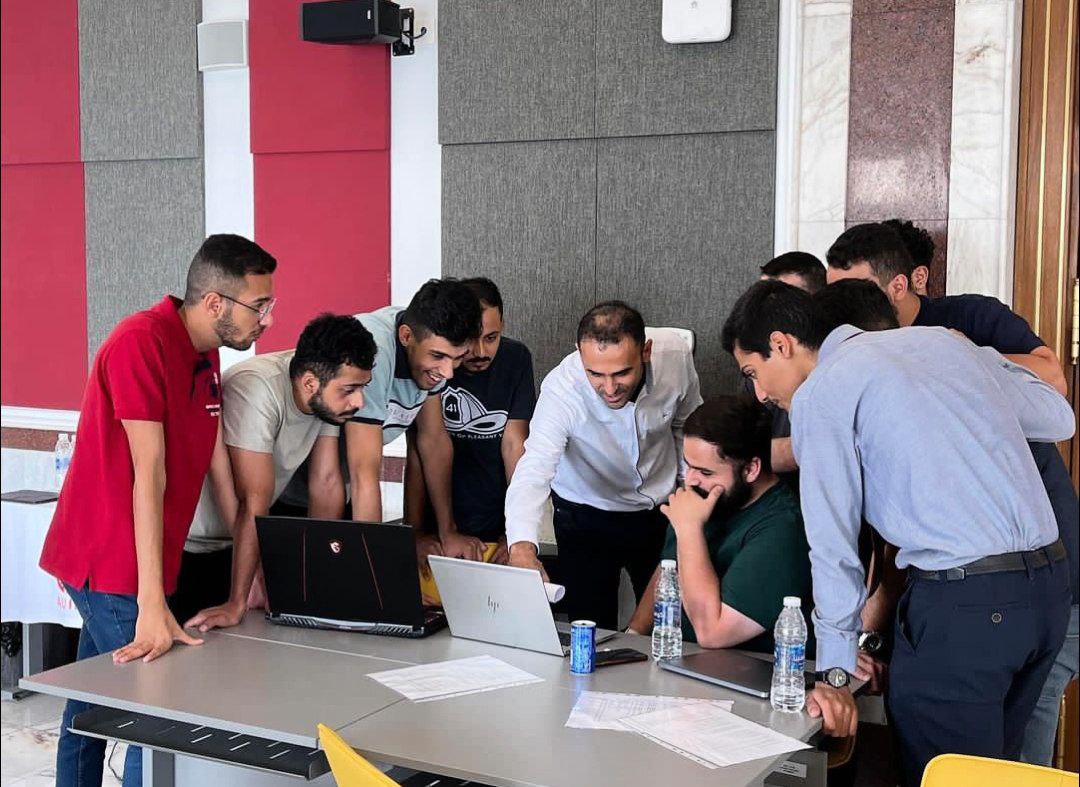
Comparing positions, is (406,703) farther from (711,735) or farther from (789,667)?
(789,667)

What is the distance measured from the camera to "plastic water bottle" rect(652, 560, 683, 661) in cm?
283

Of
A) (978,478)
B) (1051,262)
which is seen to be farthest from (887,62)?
(978,478)

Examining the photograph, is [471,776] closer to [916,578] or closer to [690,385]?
[916,578]

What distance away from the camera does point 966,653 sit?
2.40 meters

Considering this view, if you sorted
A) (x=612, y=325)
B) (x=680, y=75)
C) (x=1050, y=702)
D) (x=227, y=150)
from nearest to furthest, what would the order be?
(x=1050, y=702), (x=612, y=325), (x=680, y=75), (x=227, y=150)

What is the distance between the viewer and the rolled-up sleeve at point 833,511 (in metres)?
2.43

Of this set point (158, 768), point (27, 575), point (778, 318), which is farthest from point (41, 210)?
point (778, 318)

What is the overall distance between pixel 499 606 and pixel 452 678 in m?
0.27

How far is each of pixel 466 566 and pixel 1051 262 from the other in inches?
94.9

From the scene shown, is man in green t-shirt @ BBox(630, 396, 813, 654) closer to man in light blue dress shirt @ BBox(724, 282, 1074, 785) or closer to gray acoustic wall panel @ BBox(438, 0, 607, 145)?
man in light blue dress shirt @ BBox(724, 282, 1074, 785)

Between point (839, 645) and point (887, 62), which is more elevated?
point (887, 62)

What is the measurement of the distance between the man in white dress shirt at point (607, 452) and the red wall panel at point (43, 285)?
3032 millimetres

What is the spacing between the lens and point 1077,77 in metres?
4.01

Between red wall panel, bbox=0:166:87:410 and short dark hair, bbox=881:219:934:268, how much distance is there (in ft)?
13.0
